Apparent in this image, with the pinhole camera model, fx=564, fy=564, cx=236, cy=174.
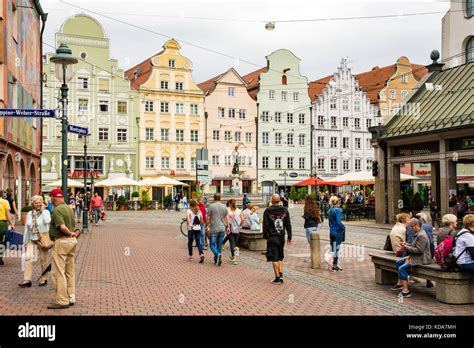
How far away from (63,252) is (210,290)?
9.41ft

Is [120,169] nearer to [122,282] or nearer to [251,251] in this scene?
[251,251]

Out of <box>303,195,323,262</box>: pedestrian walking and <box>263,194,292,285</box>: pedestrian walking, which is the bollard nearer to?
<box>303,195,323,262</box>: pedestrian walking

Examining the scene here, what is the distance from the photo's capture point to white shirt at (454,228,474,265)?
9.08m

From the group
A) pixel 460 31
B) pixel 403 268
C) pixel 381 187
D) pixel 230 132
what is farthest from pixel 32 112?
pixel 230 132

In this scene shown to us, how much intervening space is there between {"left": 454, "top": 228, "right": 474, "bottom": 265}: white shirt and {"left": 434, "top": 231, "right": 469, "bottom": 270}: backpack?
6cm

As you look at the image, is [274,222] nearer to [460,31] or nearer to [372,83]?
[460,31]

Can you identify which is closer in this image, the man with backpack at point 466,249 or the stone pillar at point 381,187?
the man with backpack at point 466,249

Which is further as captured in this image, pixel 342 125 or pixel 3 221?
pixel 342 125

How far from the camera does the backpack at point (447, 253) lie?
30.2 ft

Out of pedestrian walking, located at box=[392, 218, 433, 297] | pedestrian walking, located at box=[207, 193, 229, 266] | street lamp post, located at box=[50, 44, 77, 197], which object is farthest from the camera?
street lamp post, located at box=[50, 44, 77, 197]

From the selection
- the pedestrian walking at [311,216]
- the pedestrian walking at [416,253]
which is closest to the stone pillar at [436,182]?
the pedestrian walking at [311,216]

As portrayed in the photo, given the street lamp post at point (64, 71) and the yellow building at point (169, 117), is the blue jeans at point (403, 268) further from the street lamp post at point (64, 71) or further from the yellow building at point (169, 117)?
the yellow building at point (169, 117)

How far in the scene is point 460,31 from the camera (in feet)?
144

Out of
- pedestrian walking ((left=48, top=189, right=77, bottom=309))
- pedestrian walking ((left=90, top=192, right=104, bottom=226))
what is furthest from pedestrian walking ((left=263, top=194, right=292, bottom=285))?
pedestrian walking ((left=90, top=192, right=104, bottom=226))
